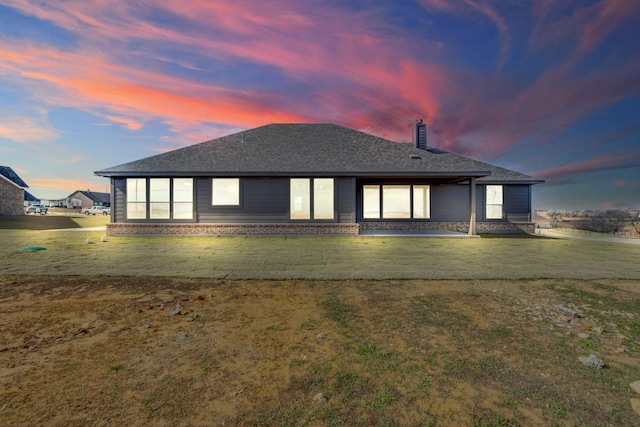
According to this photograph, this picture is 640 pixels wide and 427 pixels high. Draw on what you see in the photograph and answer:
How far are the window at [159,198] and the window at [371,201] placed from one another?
37.2ft

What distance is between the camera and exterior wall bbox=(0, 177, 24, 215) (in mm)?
31312

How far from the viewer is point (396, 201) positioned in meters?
17.1

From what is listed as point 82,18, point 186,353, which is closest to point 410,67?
point 82,18

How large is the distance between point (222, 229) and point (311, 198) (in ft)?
16.8

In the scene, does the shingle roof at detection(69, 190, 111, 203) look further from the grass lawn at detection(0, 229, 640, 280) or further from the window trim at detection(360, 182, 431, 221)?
the window trim at detection(360, 182, 431, 221)

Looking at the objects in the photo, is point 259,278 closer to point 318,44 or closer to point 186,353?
point 186,353

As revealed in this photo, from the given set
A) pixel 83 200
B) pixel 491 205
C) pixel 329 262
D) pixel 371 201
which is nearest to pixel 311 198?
pixel 371 201

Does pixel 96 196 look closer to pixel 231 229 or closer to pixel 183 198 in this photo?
pixel 183 198

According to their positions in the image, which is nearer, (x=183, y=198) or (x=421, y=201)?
(x=183, y=198)

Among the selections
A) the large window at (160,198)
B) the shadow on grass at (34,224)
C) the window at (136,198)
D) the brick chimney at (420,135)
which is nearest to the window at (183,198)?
the large window at (160,198)

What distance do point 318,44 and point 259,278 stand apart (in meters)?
11.8

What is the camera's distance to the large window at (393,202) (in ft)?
55.7

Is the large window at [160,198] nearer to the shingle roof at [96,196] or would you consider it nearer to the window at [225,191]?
the window at [225,191]

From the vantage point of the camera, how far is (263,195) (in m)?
15.0
